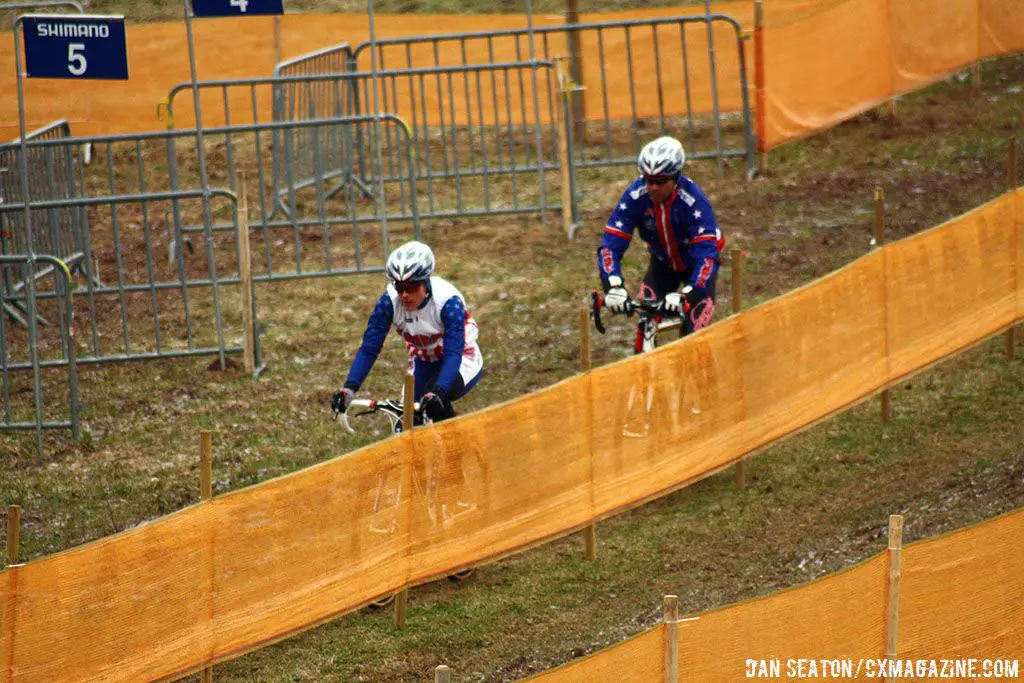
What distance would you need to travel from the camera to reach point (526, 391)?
12.5 meters

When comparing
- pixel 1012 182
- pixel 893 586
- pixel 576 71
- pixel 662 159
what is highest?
pixel 576 71

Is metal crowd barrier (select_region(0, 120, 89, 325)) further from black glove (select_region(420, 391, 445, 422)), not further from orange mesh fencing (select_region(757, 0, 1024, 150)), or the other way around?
orange mesh fencing (select_region(757, 0, 1024, 150))

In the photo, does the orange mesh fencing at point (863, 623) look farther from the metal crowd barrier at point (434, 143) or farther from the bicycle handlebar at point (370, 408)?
the metal crowd barrier at point (434, 143)

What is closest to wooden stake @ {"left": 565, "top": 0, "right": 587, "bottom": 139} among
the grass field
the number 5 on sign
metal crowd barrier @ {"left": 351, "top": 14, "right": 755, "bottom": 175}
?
metal crowd barrier @ {"left": 351, "top": 14, "right": 755, "bottom": 175}

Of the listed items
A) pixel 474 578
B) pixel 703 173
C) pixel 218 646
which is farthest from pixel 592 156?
pixel 218 646

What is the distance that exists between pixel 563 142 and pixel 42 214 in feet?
17.2

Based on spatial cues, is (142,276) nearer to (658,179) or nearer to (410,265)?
(658,179)

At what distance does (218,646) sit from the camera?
7.44 metres

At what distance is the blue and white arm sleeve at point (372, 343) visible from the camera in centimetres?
905

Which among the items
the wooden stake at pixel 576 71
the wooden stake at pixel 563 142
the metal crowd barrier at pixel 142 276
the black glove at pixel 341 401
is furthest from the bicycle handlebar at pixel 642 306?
the wooden stake at pixel 576 71

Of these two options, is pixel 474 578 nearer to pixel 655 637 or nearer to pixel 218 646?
pixel 218 646

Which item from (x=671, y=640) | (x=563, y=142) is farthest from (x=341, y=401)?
(x=563, y=142)

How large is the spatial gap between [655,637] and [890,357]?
18.4 feet

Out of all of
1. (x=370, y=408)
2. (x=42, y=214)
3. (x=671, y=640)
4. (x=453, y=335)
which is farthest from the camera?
(x=42, y=214)
